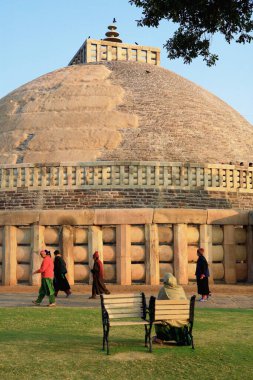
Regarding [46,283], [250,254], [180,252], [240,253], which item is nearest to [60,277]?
[46,283]

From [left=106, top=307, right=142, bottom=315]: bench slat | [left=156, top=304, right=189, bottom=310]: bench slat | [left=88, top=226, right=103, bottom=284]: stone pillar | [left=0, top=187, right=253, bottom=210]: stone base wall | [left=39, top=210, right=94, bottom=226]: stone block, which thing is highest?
[left=0, top=187, right=253, bottom=210]: stone base wall

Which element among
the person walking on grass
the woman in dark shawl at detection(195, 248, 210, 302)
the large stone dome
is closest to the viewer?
the person walking on grass

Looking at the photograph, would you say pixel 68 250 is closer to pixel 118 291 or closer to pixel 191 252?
pixel 118 291

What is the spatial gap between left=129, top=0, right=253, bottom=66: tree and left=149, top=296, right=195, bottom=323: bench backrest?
4.62m

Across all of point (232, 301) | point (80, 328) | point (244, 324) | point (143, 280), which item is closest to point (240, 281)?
point (143, 280)

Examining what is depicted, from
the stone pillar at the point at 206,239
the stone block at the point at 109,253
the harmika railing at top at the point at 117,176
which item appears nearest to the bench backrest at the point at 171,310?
the stone block at the point at 109,253

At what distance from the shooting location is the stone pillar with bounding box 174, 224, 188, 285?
1614cm

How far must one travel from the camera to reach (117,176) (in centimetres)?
1884

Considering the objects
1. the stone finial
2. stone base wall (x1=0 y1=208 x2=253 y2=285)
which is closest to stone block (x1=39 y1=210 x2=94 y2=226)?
stone base wall (x1=0 y1=208 x2=253 y2=285)

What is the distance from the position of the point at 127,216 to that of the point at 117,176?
305 cm

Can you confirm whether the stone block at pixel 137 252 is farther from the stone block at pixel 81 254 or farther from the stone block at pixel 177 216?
the stone block at pixel 81 254

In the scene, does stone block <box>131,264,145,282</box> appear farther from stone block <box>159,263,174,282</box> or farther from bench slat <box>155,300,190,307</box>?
bench slat <box>155,300,190,307</box>

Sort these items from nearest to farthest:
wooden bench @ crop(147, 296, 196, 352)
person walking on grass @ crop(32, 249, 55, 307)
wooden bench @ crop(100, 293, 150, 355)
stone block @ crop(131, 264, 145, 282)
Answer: wooden bench @ crop(147, 296, 196, 352) < wooden bench @ crop(100, 293, 150, 355) < person walking on grass @ crop(32, 249, 55, 307) < stone block @ crop(131, 264, 145, 282)

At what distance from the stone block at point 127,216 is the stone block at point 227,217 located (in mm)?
1779
